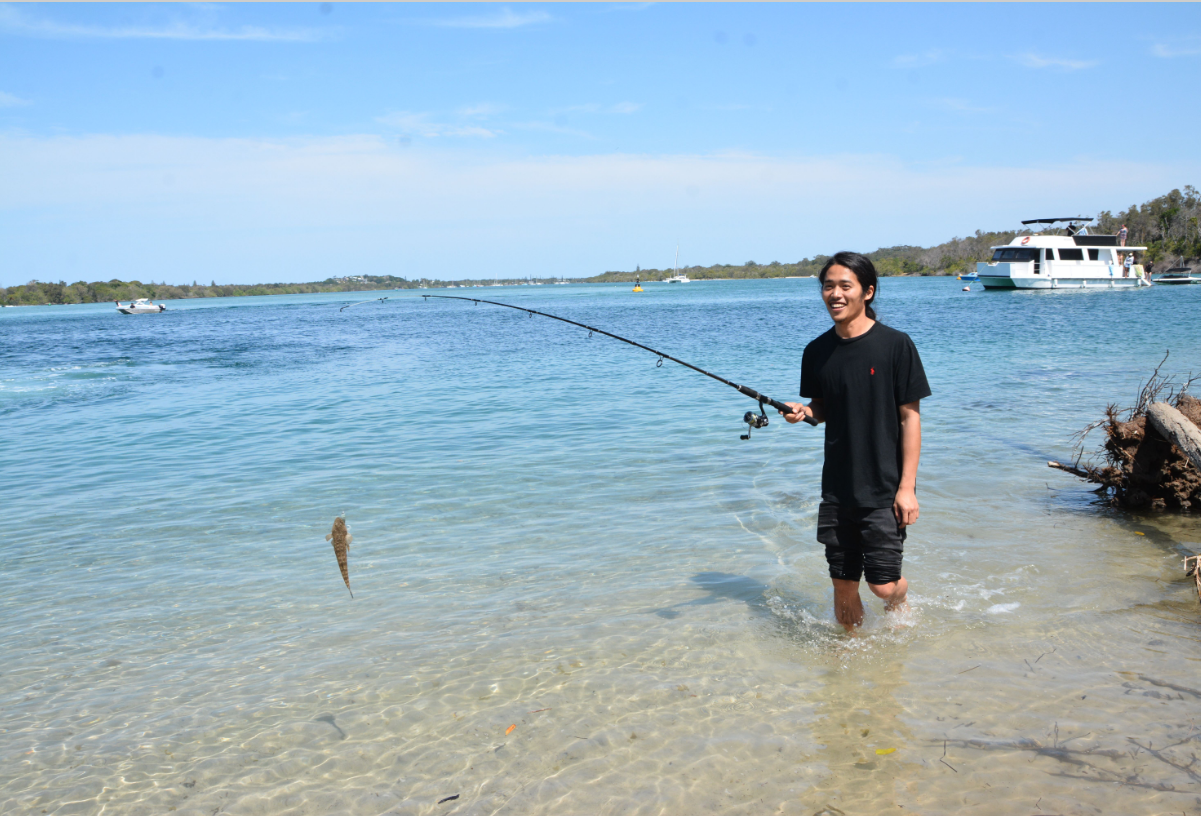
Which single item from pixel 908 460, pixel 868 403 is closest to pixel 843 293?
pixel 868 403

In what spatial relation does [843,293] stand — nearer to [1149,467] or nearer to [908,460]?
[908,460]

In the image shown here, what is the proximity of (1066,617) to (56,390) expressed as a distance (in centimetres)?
2258

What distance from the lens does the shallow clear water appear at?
3416 millimetres

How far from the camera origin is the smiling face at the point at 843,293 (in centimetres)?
364

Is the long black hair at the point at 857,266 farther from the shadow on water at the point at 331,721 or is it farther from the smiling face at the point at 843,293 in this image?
the shadow on water at the point at 331,721

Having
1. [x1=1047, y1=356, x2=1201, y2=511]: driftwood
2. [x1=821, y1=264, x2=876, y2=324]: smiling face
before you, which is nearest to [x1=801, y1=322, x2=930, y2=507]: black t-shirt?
[x1=821, y1=264, x2=876, y2=324]: smiling face

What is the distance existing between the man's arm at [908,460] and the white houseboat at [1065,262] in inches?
2130

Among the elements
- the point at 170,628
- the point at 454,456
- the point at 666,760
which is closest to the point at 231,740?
the point at 170,628

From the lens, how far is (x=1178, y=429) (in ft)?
19.1

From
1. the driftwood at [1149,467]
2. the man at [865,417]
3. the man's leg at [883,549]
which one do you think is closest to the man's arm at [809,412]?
the man at [865,417]

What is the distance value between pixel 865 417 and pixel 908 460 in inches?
11.6

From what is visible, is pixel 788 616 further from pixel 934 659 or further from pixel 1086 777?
pixel 1086 777

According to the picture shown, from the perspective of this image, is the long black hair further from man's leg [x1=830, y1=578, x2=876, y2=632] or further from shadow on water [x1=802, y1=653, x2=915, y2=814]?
shadow on water [x1=802, y1=653, x2=915, y2=814]

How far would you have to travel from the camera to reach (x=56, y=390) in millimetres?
19781
